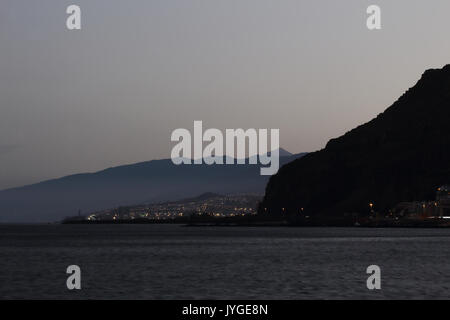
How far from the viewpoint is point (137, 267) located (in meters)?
94.6

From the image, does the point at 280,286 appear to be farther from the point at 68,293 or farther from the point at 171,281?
the point at 68,293

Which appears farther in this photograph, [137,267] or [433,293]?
[137,267]

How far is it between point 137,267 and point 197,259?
58.8ft

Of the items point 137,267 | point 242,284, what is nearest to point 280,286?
point 242,284
